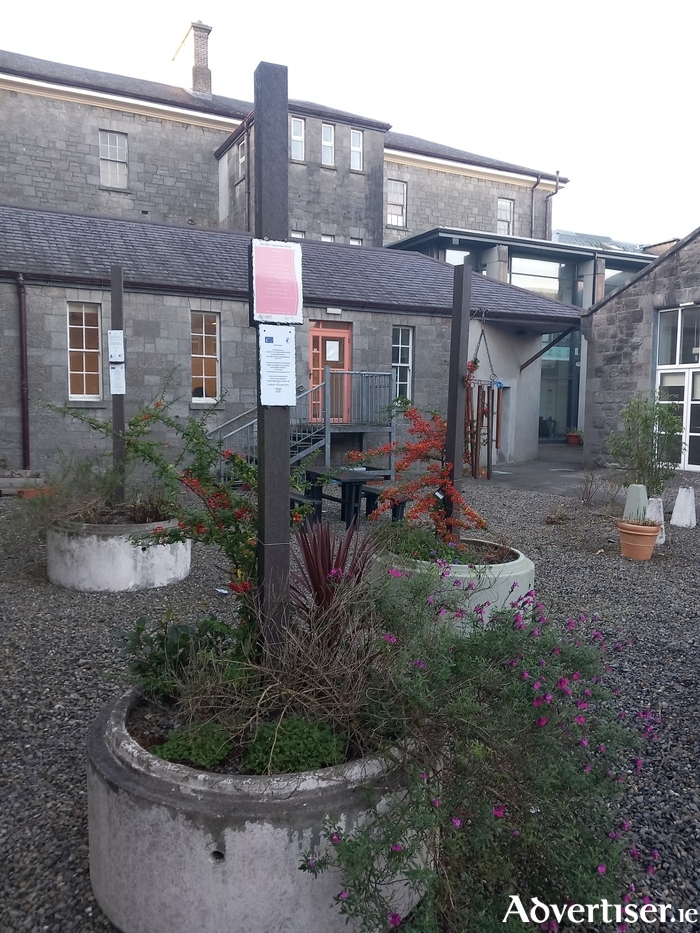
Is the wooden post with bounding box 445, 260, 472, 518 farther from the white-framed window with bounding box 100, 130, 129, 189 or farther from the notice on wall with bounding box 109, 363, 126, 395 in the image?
the white-framed window with bounding box 100, 130, 129, 189

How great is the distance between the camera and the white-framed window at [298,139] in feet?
75.4

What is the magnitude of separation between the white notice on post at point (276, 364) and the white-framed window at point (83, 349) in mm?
11352

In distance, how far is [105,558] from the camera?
233 inches

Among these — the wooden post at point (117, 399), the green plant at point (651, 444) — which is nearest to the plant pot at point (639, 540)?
the green plant at point (651, 444)

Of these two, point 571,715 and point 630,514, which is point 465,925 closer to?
point 571,715

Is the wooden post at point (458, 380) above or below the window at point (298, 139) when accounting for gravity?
below

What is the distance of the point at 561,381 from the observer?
24.8 meters

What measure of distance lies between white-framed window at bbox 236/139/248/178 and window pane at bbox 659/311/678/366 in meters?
13.3

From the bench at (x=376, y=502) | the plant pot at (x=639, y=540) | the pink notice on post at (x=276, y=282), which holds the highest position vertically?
the pink notice on post at (x=276, y=282)

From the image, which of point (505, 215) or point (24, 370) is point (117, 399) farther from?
point (505, 215)

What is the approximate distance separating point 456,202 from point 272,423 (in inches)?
1094

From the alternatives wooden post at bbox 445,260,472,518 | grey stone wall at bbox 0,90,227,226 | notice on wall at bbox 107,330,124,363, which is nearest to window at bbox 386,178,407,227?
grey stone wall at bbox 0,90,227,226

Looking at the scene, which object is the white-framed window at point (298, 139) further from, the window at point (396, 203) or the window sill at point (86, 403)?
the window sill at point (86, 403)

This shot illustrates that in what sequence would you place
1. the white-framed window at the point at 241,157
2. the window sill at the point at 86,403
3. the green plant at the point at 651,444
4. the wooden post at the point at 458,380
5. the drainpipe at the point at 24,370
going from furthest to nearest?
1. the white-framed window at the point at 241,157
2. the window sill at the point at 86,403
3. the drainpipe at the point at 24,370
4. the green plant at the point at 651,444
5. the wooden post at the point at 458,380
